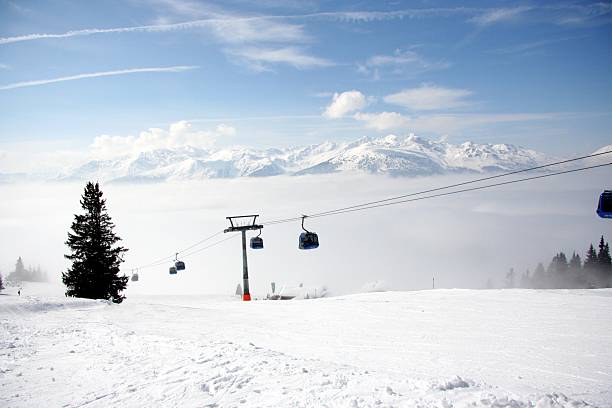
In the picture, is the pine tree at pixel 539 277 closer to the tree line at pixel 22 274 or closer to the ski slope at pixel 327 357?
the ski slope at pixel 327 357

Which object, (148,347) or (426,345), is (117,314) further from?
(426,345)

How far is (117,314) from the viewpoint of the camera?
59.8 ft

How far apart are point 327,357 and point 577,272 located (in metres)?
107

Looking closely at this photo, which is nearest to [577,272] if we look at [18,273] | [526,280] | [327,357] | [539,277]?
[539,277]

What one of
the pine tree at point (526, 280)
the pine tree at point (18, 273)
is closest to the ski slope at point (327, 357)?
the pine tree at point (526, 280)

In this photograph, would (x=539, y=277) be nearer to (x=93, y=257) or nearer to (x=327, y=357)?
(x=93, y=257)

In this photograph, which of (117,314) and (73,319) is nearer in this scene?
(73,319)

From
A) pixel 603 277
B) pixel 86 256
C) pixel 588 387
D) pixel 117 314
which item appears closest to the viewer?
pixel 588 387

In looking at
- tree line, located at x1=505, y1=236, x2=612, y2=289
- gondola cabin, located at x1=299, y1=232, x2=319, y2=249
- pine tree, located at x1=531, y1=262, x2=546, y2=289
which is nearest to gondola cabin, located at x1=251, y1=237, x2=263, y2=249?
gondola cabin, located at x1=299, y1=232, x2=319, y2=249

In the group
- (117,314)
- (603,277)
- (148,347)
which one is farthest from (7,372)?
(603,277)

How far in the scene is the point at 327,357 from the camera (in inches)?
379

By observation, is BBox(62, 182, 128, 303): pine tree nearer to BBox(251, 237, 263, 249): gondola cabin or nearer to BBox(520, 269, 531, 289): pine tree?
BBox(251, 237, 263, 249): gondola cabin

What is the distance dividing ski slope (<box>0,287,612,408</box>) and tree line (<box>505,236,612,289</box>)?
82562 mm

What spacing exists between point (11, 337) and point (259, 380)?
32.8 ft
